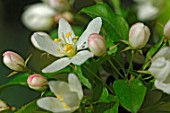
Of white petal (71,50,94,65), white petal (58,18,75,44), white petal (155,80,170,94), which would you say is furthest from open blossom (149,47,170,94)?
white petal (58,18,75,44)

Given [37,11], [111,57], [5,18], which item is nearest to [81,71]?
[111,57]

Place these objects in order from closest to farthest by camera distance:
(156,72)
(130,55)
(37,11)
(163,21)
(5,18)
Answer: (156,72)
(130,55)
(163,21)
(37,11)
(5,18)

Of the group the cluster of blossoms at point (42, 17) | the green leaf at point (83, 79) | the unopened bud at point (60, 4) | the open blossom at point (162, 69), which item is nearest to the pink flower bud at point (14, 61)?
the green leaf at point (83, 79)

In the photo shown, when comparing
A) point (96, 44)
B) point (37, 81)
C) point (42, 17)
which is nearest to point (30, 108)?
point (37, 81)

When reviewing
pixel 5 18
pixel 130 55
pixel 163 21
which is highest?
pixel 130 55

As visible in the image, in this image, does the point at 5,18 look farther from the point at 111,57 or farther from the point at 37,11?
the point at 111,57

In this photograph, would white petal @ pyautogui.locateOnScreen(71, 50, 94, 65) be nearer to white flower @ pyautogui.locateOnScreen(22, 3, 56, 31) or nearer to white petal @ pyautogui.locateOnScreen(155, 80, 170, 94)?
white petal @ pyautogui.locateOnScreen(155, 80, 170, 94)

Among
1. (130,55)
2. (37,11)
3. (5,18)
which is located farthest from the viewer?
(5,18)

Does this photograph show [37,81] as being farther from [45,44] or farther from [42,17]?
[42,17]
